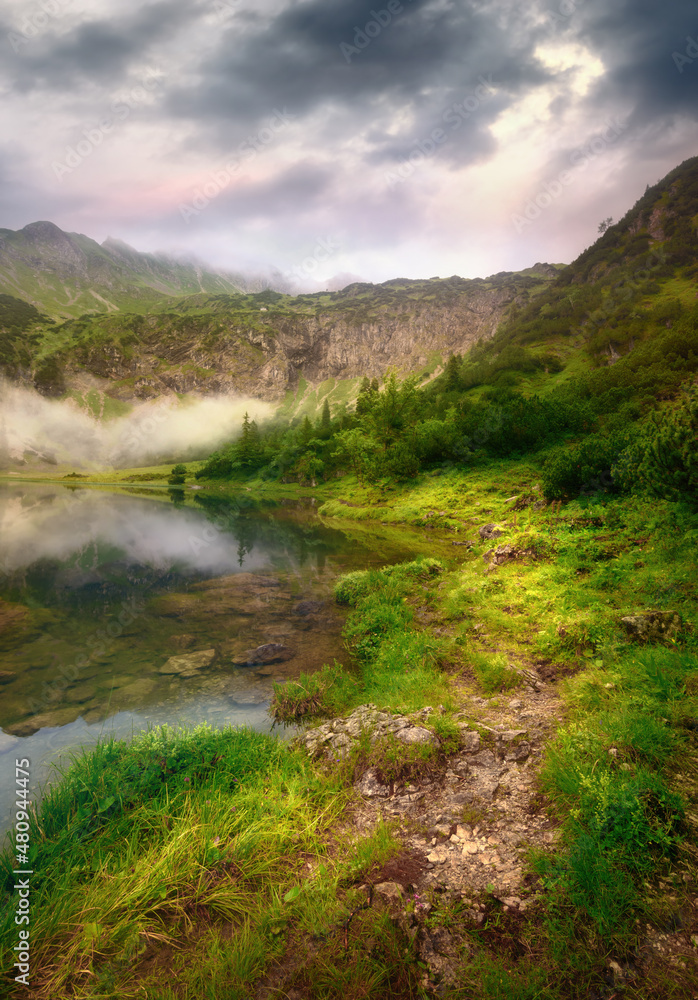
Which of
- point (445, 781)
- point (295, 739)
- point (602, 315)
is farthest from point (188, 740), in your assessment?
point (602, 315)

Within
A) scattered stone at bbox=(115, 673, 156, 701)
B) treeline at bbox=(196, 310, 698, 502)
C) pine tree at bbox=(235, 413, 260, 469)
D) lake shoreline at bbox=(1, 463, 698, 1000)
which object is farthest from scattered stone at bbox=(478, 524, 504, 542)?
pine tree at bbox=(235, 413, 260, 469)

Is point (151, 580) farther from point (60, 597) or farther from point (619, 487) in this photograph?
point (619, 487)

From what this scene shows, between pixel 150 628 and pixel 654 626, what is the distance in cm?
1497

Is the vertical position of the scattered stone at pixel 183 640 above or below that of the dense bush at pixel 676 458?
below

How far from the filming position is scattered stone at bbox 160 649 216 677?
10992mm

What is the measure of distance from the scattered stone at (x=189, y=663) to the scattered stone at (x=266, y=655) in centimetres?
99

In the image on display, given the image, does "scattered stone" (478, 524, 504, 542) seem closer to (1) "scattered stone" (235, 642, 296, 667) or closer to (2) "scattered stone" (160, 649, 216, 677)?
(1) "scattered stone" (235, 642, 296, 667)

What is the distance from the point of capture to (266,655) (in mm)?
11711

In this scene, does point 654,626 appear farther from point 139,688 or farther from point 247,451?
point 247,451

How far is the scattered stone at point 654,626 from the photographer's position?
7722 millimetres

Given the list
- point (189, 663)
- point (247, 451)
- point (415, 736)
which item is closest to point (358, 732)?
point (415, 736)

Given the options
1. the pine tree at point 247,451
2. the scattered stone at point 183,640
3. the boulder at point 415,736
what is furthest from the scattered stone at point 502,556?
the pine tree at point 247,451

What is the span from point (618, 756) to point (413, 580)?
12434 mm

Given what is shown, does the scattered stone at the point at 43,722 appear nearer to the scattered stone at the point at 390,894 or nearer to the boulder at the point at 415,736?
the boulder at the point at 415,736
